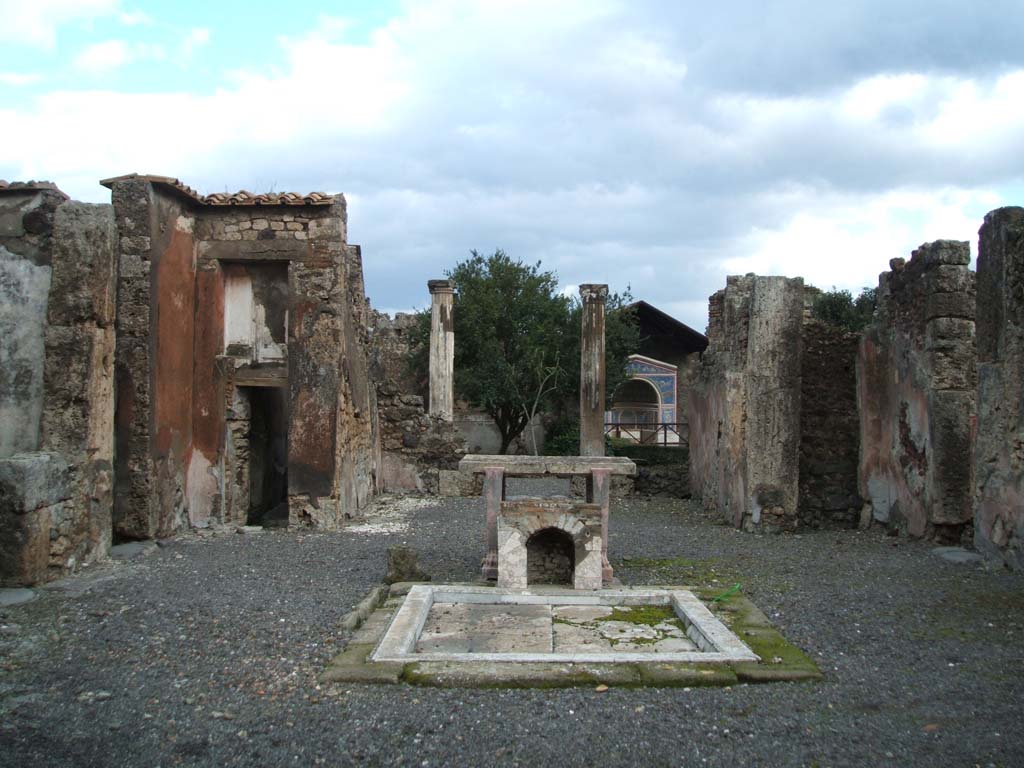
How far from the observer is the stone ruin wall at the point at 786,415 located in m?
11.8

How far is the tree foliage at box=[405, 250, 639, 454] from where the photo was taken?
84.5ft

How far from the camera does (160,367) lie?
1077cm

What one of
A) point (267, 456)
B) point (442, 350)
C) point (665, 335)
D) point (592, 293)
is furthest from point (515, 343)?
point (267, 456)

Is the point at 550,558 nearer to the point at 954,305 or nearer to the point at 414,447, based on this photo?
the point at 954,305

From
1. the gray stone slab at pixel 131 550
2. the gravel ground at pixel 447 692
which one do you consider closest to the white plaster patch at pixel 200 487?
the gray stone slab at pixel 131 550

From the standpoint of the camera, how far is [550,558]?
8.17m

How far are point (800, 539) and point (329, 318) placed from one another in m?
6.75

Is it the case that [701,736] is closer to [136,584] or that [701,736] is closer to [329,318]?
[136,584]

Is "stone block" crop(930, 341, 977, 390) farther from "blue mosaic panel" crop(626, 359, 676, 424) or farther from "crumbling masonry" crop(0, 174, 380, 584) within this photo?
"blue mosaic panel" crop(626, 359, 676, 424)

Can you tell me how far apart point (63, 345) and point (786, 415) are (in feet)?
28.1

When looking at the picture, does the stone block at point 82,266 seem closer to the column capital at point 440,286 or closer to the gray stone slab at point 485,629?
the gray stone slab at point 485,629

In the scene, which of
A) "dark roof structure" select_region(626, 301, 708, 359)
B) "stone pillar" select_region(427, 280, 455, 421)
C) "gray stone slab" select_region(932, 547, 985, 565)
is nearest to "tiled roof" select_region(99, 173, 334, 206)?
"gray stone slab" select_region(932, 547, 985, 565)

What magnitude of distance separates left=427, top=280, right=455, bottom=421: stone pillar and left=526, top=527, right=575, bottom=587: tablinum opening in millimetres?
14255

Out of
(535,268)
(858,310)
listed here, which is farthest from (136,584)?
(858,310)
